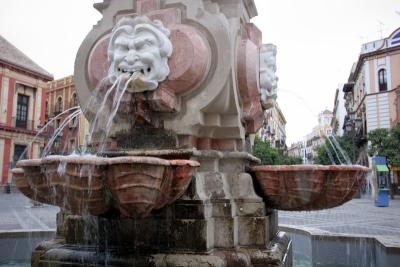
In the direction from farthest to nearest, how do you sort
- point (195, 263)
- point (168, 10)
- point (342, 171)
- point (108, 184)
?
1. point (168, 10)
2. point (342, 171)
3. point (195, 263)
4. point (108, 184)

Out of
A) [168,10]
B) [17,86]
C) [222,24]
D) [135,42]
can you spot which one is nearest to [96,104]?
[135,42]

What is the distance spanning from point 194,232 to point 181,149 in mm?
721

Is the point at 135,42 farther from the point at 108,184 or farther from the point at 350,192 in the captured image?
the point at 350,192

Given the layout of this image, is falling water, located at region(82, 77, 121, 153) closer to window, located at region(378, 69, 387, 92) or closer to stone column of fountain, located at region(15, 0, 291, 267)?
stone column of fountain, located at region(15, 0, 291, 267)

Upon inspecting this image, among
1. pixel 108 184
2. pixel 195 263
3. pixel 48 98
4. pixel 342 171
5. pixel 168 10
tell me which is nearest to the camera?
pixel 108 184

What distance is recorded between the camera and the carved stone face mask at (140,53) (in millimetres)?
3426

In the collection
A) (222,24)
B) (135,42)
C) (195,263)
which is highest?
(222,24)

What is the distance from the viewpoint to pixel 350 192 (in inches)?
134

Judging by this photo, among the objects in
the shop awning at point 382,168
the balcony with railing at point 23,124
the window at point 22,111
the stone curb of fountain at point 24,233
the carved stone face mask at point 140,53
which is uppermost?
the window at point 22,111

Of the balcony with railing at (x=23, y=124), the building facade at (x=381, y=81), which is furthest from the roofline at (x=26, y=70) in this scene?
the building facade at (x=381, y=81)

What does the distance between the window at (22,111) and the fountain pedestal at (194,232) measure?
33.1m

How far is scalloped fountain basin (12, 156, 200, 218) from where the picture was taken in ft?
8.27

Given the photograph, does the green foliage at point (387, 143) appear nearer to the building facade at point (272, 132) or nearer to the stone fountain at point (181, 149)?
the building facade at point (272, 132)

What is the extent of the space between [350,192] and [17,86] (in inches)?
1356
